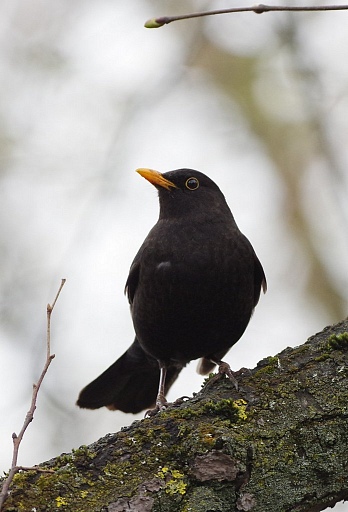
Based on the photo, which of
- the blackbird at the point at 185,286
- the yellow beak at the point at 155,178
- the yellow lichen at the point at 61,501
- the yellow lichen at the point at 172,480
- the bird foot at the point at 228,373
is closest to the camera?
the yellow lichen at the point at 61,501

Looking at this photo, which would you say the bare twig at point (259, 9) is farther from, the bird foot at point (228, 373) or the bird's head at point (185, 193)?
the bird's head at point (185, 193)

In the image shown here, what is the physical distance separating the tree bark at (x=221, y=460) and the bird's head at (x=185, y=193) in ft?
7.54

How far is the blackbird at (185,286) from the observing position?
16.2 feet

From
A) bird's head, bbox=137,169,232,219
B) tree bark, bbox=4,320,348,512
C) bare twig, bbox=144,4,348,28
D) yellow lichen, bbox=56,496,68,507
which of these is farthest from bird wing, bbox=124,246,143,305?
bare twig, bbox=144,4,348,28

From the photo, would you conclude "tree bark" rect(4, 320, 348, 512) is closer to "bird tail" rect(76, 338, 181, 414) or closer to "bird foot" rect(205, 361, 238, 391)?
"bird foot" rect(205, 361, 238, 391)

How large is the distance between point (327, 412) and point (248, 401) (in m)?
0.36

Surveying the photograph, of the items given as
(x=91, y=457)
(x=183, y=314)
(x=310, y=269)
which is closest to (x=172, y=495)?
(x=91, y=457)

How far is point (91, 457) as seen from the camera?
3.07 meters

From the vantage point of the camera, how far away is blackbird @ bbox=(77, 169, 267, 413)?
4.95m

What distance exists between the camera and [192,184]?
584 cm

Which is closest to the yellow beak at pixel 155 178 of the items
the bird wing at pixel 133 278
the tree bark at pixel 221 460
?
the bird wing at pixel 133 278

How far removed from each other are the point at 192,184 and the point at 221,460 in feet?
10.3

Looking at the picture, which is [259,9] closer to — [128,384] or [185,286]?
[185,286]

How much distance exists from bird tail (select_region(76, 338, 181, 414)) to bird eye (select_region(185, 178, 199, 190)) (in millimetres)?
1311
